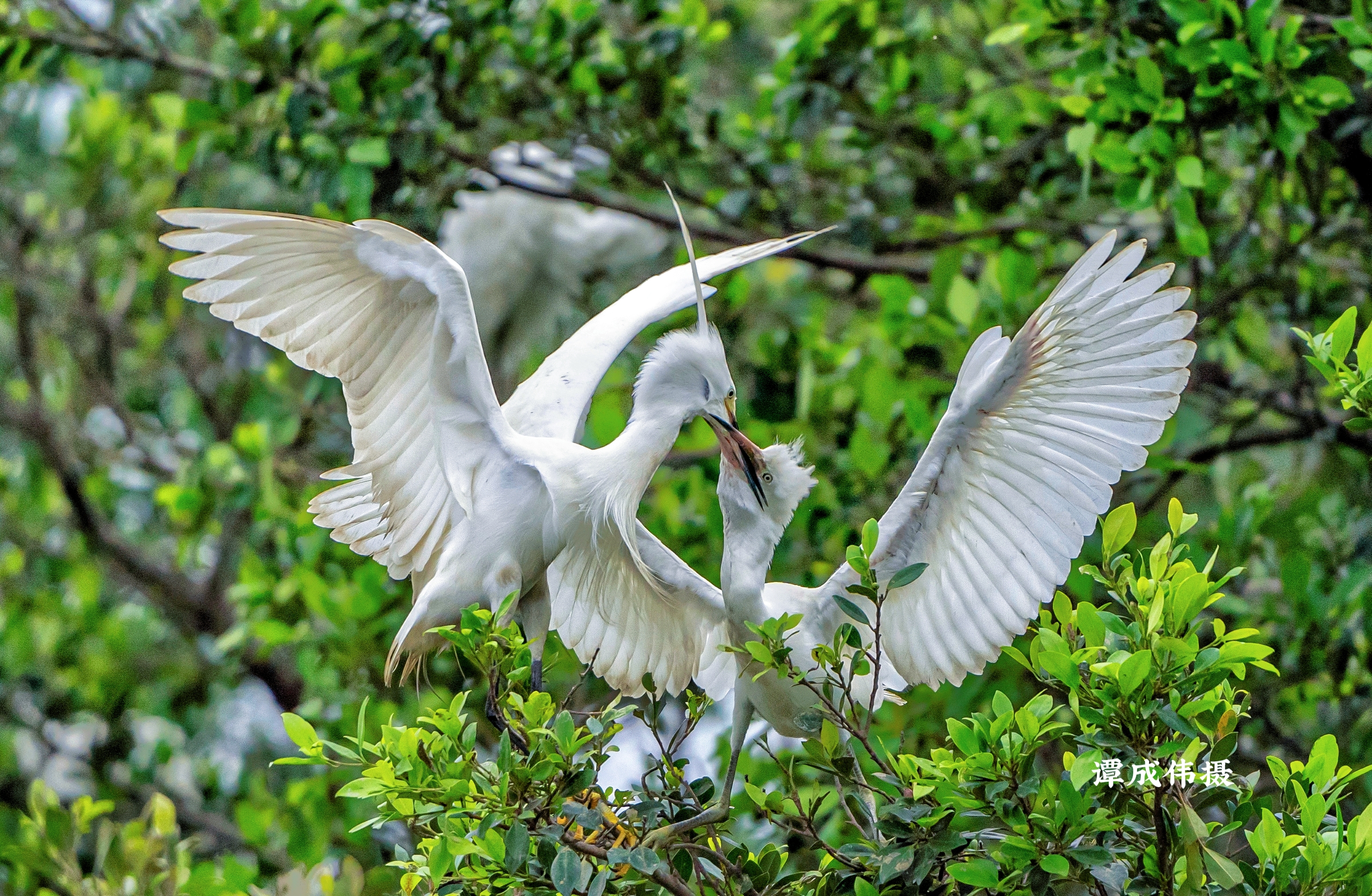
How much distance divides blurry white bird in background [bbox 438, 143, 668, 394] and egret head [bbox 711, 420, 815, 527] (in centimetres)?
249

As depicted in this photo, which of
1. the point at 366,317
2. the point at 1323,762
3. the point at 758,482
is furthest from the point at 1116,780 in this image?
the point at 366,317

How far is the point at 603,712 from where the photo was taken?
1.86 m

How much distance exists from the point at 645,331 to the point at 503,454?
5.84ft

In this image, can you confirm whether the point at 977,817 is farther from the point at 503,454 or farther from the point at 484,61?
the point at 484,61

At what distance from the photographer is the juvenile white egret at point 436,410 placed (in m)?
2.23

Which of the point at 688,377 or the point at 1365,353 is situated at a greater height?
the point at 1365,353

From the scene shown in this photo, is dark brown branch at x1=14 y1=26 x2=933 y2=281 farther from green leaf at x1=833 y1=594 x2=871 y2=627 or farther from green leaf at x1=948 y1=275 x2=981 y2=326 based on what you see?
green leaf at x1=833 y1=594 x2=871 y2=627

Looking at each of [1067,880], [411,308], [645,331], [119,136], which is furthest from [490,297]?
[1067,880]

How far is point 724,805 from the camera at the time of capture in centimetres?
206

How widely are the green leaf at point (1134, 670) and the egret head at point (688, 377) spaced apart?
96cm

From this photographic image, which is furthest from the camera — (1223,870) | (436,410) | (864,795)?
(436,410)

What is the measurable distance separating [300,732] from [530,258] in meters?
3.22

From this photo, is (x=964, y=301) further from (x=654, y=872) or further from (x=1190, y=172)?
(x=654, y=872)

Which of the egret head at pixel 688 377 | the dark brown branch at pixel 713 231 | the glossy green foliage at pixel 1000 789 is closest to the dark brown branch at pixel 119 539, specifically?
the dark brown branch at pixel 713 231
